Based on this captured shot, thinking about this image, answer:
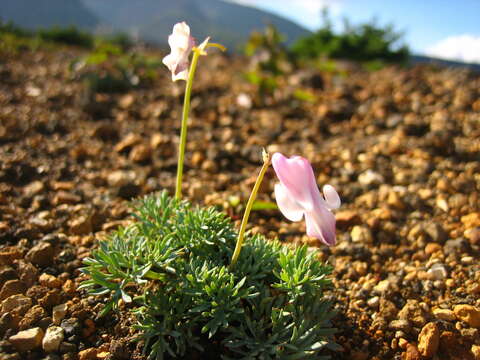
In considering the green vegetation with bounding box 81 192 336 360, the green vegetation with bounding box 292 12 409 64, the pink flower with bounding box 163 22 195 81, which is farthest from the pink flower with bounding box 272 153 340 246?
the green vegetation with bounding box 292 12 409 64

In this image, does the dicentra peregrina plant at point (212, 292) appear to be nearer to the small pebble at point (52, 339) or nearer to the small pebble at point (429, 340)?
the small pebble at point (52, 339)

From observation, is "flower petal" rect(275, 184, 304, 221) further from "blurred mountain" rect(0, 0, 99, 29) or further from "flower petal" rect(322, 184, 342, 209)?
"blurred mountain" rect(0, 0, 99, 29)

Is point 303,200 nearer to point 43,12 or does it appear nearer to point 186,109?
point 186,109

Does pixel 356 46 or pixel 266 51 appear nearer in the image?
pixel 266 51

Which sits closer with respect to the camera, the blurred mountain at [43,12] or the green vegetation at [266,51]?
the green vegetation at [266,51]

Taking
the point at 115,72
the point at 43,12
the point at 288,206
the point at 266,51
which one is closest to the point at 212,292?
the point at 288,206

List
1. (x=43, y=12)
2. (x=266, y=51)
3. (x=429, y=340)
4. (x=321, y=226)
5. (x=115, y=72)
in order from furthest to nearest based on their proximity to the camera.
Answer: (x=43, y=12)
(x=115, y=72)
(x=266, y=51)
(x=429, y=340)
(x=321, y=226)

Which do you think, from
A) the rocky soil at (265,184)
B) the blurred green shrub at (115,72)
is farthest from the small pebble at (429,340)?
the blurred green shrub at (115,72)
